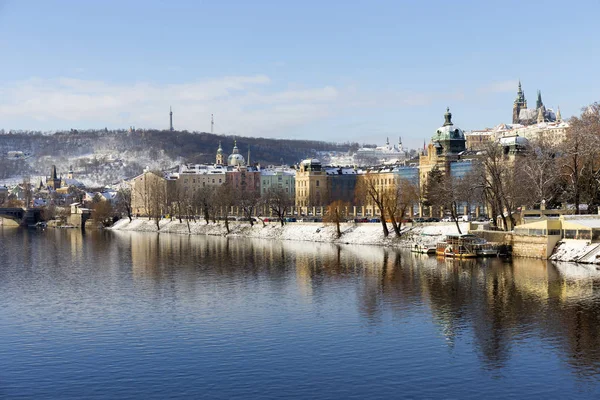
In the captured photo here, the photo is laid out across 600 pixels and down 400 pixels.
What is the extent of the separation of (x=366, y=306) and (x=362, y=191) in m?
75.4

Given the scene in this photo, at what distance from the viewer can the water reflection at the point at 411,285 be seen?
4044 cm

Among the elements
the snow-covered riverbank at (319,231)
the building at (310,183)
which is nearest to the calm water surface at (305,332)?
the snow-covered riverbank at (319,231)

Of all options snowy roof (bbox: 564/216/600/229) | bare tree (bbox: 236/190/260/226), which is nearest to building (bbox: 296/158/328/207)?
bare tree (bbox: 236/190/260/226)

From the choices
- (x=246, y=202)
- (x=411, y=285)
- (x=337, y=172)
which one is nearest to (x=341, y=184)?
(x=337, y=172)

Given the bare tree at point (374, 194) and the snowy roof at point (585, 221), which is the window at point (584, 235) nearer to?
the snowy roof at point (585, 221)

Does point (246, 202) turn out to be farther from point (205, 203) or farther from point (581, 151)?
point (581, 151)

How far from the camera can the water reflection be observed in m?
40.4

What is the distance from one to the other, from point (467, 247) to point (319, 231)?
1432 inches

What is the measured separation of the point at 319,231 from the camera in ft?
369

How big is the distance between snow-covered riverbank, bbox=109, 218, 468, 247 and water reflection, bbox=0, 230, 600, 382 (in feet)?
16.5

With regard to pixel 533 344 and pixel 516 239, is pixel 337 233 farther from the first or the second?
pixel 533 344

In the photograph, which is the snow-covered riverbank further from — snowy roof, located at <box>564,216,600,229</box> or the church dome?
the church dome

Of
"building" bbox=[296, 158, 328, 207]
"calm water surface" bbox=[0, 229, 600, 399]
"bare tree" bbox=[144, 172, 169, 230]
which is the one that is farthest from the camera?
"building" bbox=[296, 158, 328, 207]

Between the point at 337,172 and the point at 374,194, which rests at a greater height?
the point at 337,172
